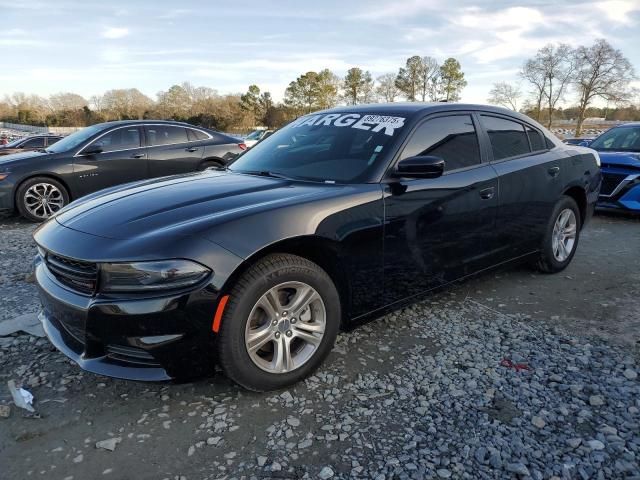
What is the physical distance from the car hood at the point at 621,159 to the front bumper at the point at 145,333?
717 cm

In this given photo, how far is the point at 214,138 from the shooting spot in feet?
28.1

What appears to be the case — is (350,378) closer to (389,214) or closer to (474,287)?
(389,214)

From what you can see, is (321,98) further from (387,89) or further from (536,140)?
(536,140)

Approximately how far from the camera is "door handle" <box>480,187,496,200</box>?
3.50 m

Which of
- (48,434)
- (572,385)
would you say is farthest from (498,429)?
(48,434)

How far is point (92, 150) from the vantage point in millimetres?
7359

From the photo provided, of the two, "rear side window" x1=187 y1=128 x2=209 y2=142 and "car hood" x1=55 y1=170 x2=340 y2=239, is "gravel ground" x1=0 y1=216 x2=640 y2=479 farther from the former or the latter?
"rear side window" x1=187 y1=128 x2=209 y2=142

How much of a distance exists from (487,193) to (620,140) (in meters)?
6.17

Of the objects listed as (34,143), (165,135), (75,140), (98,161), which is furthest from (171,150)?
(34,143)

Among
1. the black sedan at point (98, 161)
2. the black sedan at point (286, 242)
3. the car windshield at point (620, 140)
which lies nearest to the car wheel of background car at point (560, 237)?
the black sedan at point (286, 242)

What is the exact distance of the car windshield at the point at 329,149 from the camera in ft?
10.1

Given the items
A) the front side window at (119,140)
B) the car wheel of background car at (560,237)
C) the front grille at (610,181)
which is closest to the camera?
the car wheel of background car at (560,237)

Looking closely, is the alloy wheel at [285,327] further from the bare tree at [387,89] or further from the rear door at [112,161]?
the bare tree at [387,89]

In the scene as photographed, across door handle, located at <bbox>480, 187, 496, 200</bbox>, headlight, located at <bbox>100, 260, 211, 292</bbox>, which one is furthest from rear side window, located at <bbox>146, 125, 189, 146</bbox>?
headlight, located at <bbox>100, 260, 211, 292</bbox>
